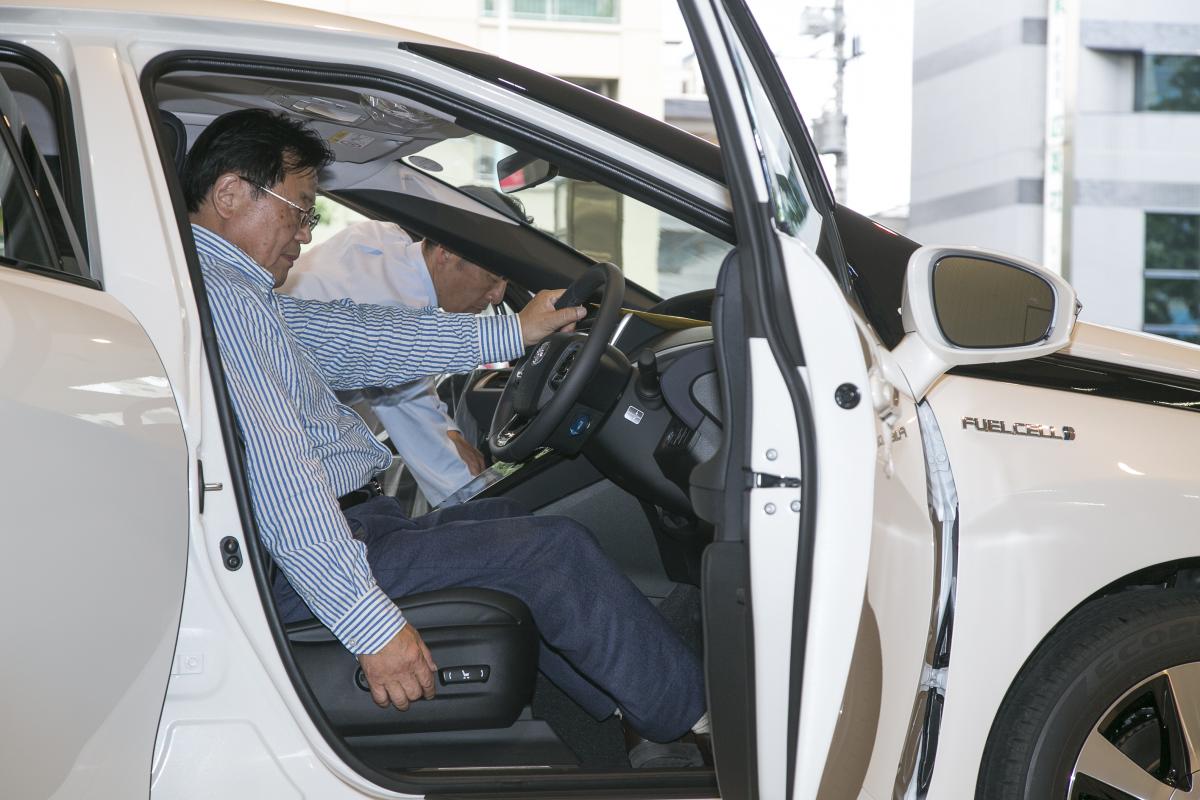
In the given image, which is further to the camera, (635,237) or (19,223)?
(635,237)

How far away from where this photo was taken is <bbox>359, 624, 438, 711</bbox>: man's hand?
4.89ft

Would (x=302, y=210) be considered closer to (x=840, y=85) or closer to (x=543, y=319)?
(x=543, y=319)

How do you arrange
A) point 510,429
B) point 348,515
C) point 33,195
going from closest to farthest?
1. point 33,195
2. point 348,515
3. point 510,429

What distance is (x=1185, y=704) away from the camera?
59.6 inches

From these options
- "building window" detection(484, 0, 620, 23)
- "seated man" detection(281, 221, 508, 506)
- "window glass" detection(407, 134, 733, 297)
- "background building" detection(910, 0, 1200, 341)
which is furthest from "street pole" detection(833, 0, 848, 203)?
"seated man" detection(281, 221, 508, 506)

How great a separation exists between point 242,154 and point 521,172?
77 centimetres

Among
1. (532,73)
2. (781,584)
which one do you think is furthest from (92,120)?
(781,584)

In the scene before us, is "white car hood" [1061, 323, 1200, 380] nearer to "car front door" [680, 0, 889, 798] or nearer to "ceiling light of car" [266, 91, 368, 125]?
"car front door" [680, 0, 889, 798]

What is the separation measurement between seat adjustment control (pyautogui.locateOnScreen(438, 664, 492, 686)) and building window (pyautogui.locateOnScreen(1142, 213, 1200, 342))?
9046 mm

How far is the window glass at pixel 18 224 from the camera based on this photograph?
1.41 m

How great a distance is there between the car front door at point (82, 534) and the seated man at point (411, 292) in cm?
148

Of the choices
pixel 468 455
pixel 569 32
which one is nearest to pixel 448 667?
pixel 468 455

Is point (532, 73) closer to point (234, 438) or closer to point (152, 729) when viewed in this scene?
point (234, 438)

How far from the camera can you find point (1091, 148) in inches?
365
